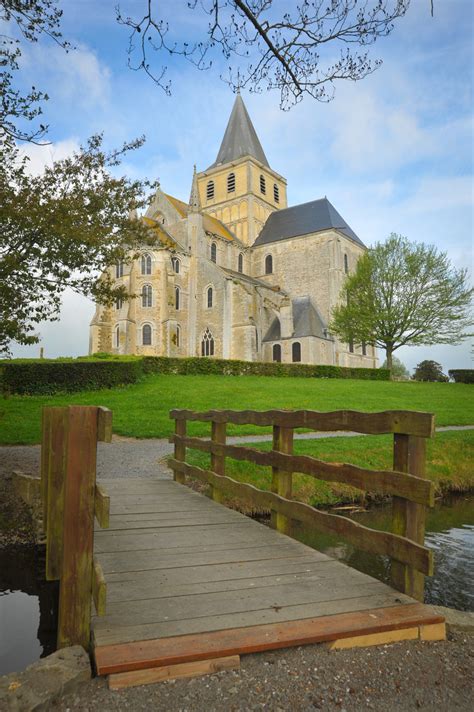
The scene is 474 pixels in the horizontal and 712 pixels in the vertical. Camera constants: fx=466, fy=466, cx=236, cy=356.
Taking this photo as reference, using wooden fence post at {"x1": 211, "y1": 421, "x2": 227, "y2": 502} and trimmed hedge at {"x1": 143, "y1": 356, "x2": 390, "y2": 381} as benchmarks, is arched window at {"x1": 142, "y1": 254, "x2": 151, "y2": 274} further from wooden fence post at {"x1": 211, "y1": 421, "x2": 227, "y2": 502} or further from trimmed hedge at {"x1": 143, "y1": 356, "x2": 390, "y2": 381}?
wooden fence post at {"x1": 211, "y1": 421, "x2": 227, "y2": 502}

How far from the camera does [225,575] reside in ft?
11.2

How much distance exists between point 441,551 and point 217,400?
503 inches

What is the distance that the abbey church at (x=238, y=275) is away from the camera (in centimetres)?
3603

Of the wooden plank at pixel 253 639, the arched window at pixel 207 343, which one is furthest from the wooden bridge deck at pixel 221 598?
the arched window at pixel 207 343

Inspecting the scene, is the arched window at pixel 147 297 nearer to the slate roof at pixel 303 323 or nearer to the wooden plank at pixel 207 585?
the slate roof at pixel 303 323

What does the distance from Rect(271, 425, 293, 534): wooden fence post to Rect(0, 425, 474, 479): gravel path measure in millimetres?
4376

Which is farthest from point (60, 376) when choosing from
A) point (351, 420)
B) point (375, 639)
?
point (375, 639)

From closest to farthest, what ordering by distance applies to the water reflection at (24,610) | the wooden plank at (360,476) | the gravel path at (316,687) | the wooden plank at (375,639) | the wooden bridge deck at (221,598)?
the gravel path at (316,687), the wooden bridge deck at (221,598), the wooden plank at (375,639), the wooden plank at (360,476), the water reflection at (24,610)

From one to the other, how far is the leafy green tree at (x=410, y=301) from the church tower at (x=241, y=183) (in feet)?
59.4

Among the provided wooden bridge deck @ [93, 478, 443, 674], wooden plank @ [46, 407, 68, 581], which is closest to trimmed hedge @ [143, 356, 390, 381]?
wooden bridge deck @ [93, 478, 443, 674]

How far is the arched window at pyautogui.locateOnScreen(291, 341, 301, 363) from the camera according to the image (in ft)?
128

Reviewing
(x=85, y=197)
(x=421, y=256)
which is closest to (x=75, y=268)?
(x=85, y=197)

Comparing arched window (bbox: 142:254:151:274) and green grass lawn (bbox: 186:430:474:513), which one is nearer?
green grass lawn (bbox: 186:430:474:513)

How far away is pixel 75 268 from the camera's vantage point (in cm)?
897
